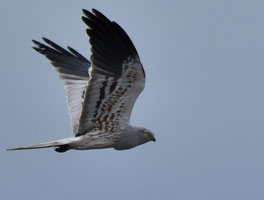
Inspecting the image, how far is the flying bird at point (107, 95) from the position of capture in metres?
11.3

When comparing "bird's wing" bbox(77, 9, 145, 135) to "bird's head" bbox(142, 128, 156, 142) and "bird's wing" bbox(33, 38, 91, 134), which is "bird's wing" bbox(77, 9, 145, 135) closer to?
"bird's head" bbox(142, 128, 156, 142)

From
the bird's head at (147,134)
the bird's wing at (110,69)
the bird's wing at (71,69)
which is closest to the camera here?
the bird's wing at (110,69)

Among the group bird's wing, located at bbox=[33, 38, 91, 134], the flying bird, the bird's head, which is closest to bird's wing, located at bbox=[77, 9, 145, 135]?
the flying bird

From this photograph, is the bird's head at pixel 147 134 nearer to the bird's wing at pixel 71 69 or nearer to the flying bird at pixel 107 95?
the flying bird at pixel 107 95

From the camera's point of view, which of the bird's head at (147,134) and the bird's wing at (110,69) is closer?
the bird's wing at (110,69)

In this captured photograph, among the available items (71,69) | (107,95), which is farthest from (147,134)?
(71,69)

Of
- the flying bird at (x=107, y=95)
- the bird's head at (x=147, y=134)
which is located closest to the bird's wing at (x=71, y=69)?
the flying bird at (x=107, y=95)

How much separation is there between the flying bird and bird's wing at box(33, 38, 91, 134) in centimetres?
2

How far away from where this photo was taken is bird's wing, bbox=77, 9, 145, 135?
11.2m

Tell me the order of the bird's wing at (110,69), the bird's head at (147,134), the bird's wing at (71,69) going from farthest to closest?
1. the bird's wing at (71,69)
2. the bird's head at (147,134)
3. the bird's wing at (110,69)

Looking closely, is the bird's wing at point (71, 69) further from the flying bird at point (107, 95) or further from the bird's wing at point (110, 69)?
the bird's wing at point (110, 69)

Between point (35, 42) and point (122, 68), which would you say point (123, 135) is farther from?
point (35, 42)

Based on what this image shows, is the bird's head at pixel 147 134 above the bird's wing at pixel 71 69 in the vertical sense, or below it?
below

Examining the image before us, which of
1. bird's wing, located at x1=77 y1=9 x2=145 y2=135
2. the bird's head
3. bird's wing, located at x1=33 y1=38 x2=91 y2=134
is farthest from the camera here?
bird's wing, located at x1=33 y1=38 x2=91 y2=134
